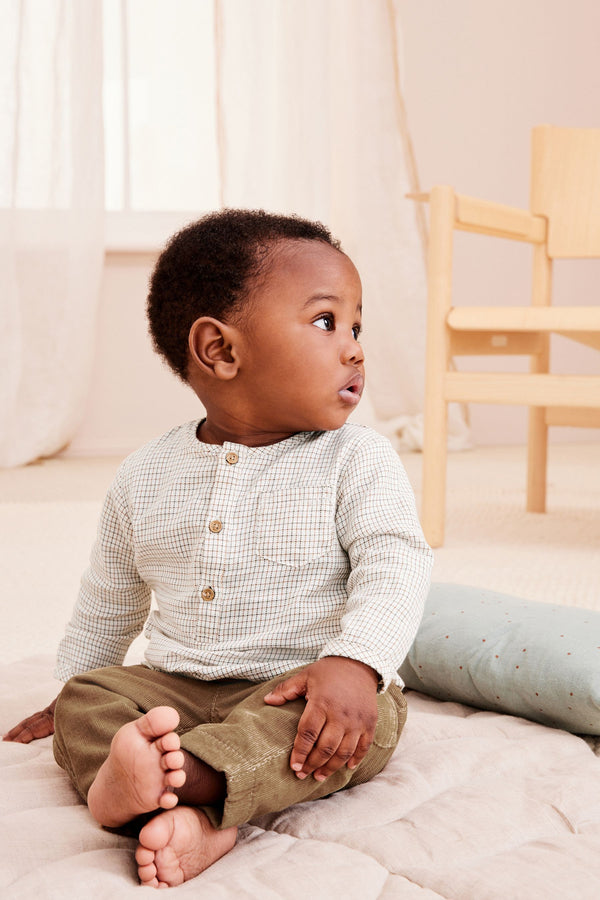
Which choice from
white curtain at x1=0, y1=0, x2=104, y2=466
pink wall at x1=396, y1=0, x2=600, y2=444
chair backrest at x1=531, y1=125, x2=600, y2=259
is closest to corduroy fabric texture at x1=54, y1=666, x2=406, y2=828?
chair backrest at x1=531, y1=125, x2=600, y2=259

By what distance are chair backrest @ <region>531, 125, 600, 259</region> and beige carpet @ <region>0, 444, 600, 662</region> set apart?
53 centimetres

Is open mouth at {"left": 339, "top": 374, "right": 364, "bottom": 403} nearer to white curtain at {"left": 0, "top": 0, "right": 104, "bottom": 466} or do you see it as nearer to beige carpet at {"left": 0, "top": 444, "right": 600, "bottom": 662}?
beige carpet at {"left": 0, "top": 444, "right": 600, "bottom": 662}

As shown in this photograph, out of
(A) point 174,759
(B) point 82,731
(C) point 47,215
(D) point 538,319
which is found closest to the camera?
(A) point 174,759

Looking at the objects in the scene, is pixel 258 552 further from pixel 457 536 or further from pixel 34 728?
pixel 457 536

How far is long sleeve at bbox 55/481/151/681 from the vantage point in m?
0.84

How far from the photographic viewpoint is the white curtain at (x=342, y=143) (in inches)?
110

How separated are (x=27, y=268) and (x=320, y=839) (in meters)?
2.28

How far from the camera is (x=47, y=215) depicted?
105 inches

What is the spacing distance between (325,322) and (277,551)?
0.59 ft

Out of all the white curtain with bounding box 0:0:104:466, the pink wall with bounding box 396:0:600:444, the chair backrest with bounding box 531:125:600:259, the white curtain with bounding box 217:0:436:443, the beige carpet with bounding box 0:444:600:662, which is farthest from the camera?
the pink wall with bounding box 396:0:600:444

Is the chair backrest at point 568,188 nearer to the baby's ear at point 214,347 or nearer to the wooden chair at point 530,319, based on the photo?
the wooden chair at point 530,319

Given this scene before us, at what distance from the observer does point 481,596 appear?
3.30 feet

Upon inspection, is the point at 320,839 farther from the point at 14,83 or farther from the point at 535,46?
the point at 535,46

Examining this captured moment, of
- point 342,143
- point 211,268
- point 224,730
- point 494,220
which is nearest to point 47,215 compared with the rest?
point 342,143
